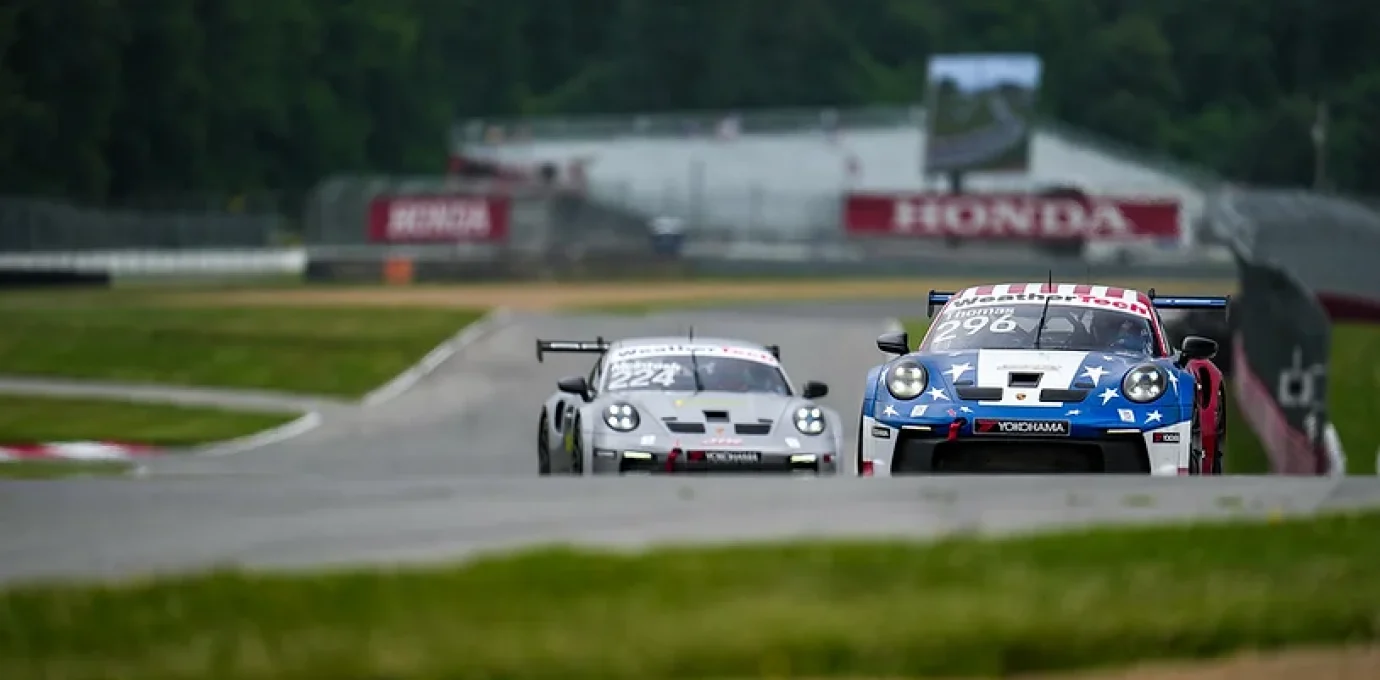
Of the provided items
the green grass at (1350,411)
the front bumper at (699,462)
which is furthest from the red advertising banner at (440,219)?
the front bumper at (699,462)

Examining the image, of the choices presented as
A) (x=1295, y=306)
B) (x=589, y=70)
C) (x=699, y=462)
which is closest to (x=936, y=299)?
(x=699, y=462)

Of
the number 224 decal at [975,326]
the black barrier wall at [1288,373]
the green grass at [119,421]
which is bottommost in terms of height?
the green grass at [119,421]

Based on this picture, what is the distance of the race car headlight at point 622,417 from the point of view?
51.2ft

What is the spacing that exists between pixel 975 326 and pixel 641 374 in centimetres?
287

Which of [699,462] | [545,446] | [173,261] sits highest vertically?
[699,462]

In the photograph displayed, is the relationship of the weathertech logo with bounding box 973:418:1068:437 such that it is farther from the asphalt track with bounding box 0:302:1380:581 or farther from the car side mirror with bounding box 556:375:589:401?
the car side mirror with bounding box 556:375:589:401

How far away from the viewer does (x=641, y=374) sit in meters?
16.5

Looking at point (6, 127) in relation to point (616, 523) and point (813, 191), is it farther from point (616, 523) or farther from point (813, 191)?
point (616, 523)

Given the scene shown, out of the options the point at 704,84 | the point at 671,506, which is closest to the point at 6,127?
the point at 704,84

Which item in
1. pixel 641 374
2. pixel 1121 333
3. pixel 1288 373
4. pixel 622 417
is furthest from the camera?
pixel 1288 373

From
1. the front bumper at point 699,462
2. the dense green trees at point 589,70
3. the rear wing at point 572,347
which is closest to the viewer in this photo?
the front bumper at point 699,462

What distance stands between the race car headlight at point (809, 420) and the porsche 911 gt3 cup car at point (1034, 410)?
66.8 inches

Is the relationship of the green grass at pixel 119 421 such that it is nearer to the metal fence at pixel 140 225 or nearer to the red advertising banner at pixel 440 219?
the metal fence at pixel 140 225

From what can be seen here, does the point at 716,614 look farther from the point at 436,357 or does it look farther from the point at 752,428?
the point at 436,357
